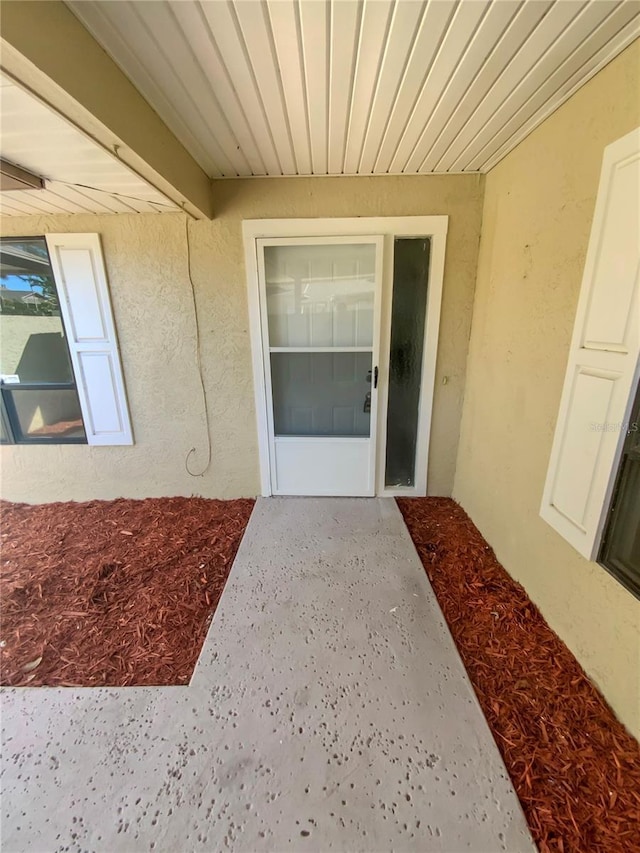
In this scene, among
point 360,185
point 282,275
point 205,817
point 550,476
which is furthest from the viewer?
point 282,275

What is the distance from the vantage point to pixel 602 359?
4.62 feet

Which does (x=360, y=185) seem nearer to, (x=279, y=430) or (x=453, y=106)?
(x=453, y=106)

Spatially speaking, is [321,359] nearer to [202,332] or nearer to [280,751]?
[202,332]

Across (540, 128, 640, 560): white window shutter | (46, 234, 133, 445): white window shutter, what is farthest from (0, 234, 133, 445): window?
(540, 128, 640, 560): white window shutter

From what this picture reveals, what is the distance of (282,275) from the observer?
2.78 meters

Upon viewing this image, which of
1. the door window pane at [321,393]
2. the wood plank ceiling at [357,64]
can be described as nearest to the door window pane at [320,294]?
the door window pane at [321,393]

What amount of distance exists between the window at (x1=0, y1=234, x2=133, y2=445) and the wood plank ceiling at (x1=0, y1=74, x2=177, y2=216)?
311 millimetres

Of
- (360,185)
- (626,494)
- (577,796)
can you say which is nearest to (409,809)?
(577,796)

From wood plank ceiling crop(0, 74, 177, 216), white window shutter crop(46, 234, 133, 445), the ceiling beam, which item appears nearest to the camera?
the ceiling beam

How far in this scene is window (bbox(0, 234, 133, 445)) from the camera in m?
2.72

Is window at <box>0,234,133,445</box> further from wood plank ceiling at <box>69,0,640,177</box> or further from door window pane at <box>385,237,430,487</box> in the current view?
door window pane at <box>385,237,430,487</box>

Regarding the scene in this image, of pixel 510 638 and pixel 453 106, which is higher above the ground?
pixel 453 106

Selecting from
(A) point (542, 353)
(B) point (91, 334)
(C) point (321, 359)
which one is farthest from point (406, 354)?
(B) point (91, 334)

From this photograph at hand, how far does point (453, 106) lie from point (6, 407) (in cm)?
409
